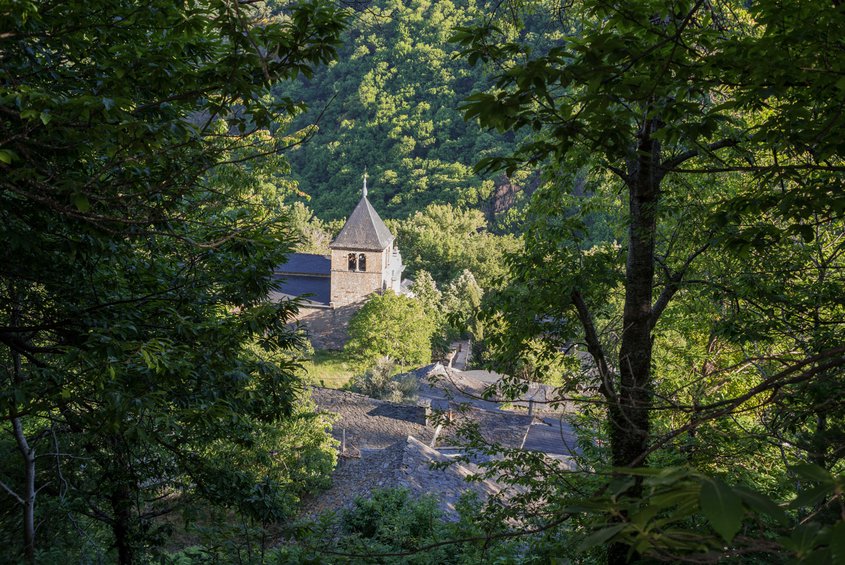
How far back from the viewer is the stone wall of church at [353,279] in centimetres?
3834

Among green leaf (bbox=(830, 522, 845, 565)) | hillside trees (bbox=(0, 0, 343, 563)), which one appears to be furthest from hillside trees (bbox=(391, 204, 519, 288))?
green leaf (bbox=(830, 522, 845, 565))

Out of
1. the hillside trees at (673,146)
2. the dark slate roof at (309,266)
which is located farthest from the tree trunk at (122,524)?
the dark slate roof at (309,266)

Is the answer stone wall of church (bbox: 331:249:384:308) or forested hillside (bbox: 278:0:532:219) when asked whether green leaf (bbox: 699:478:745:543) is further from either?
forested hillside (bbox: 278:0:532:219)

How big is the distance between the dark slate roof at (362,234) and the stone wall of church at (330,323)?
11.8 feet

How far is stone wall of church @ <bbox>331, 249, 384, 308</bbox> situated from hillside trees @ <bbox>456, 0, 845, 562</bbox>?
31486 millimetres

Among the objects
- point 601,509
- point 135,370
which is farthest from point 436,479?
point 601,509

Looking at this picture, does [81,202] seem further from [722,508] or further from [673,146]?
[673,146]

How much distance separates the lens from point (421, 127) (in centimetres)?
6081

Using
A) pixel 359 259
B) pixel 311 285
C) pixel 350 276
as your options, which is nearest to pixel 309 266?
pixel 311 285

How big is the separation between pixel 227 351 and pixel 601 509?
12.5 feet

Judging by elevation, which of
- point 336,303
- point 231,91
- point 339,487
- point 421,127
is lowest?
point 339,487

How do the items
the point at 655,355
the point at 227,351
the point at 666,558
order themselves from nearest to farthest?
the point at 666,558
the point at 227,351
the point at 655,355

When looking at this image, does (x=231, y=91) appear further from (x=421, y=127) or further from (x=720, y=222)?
(x=421, y=127)

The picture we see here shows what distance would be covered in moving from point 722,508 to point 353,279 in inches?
1506
